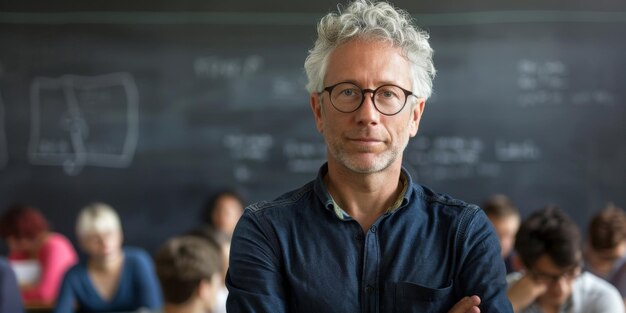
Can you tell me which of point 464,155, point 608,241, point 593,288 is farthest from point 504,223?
point 593,288

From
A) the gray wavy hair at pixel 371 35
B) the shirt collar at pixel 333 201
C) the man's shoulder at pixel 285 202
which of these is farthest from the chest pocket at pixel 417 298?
the gray wavy hair at pixel 371 35

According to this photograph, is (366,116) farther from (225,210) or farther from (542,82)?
(542,82)

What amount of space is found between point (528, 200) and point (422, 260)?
13.3 ft

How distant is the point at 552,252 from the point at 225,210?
8.96ft

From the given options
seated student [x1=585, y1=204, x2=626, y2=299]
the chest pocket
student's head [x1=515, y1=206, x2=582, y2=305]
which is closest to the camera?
the chest pocket

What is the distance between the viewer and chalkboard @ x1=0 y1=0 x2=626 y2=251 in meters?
5.31

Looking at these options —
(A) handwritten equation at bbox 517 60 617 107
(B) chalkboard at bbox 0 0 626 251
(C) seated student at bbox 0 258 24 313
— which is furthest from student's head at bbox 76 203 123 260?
(A) handwritten equation at bbox 517 60 617 107

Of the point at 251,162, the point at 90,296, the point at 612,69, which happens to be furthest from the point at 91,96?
the point at 612,69

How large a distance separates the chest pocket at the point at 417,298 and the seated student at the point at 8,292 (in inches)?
88.0

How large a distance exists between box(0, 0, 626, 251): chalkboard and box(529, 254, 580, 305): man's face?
105 inches

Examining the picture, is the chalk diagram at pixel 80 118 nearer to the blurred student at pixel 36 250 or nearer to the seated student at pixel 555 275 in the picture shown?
the blurred student at pixel 36 250

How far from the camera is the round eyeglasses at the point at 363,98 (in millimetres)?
1533

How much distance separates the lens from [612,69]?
5.36 metres

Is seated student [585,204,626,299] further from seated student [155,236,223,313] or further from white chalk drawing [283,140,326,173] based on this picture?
white chalk drawing [283,140,326,173]
